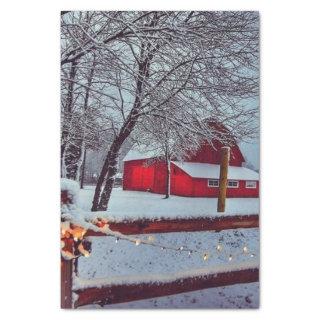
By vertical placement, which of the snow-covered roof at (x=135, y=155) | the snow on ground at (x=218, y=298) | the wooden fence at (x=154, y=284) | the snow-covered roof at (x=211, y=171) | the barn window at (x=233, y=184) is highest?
the snow-covered roof at (x=135, y=155)

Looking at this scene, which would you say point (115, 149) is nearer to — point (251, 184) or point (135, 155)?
point (135, 155)

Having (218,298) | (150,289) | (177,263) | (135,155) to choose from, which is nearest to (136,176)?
(135,155)

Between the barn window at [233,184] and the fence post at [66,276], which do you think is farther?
the barn window at [233,184]

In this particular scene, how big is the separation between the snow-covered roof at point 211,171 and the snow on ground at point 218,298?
69 cm

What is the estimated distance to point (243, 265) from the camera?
2670mm

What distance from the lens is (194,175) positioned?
2.63 m

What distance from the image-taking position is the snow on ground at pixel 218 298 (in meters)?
2.61

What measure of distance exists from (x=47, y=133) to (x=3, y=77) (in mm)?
441

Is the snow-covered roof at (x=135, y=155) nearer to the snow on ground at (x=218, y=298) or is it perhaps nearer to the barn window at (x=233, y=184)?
the barn window at (x=233, y=184)

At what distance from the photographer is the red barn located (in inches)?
102

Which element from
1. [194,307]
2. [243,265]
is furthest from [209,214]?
[194,307]

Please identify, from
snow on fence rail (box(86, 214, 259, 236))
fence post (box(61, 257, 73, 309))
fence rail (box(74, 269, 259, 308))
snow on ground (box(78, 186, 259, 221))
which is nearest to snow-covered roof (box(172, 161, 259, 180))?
snow on ground (box(78, 186, 259, 221))

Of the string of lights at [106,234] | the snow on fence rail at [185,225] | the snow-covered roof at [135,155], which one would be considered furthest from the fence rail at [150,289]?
the snow-covered roof at [135,155]

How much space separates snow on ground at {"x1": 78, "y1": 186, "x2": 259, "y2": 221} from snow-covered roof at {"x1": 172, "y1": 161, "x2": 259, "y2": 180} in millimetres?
147
